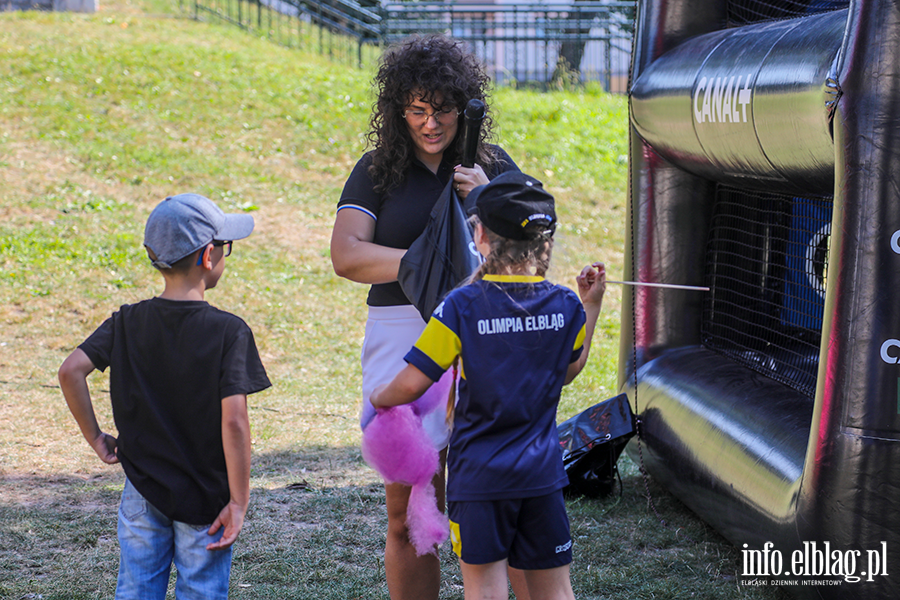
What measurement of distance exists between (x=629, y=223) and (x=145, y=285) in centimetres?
490

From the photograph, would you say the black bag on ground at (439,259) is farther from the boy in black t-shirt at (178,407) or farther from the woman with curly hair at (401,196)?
the boy in black t-shirt at (178,407)

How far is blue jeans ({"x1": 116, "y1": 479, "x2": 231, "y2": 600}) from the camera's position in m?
2.25

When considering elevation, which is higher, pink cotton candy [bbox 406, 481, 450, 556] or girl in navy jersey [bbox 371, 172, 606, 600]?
girl in navy jersey [bbox 371, 172, 606, 600]

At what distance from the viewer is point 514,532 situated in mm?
2180

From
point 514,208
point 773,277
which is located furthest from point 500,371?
point 773,277

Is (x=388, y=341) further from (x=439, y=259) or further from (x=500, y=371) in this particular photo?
(x=500, y=371)

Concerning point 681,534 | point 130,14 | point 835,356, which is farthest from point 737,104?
point 130,14

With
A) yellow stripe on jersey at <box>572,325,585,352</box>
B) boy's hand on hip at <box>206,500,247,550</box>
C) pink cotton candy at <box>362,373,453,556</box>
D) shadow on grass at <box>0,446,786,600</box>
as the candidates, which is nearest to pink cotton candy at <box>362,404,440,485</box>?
pink cotton candy at <box>362,373,453,556</box>

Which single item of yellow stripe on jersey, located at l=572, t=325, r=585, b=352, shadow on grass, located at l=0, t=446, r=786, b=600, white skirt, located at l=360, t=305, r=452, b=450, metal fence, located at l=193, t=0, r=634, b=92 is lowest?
shadow on grass, located at l=0, t=446, r=786, b=600

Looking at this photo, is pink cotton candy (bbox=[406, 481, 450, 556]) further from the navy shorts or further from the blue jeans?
the blue jeans

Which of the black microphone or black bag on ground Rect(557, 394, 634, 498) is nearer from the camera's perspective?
the black microphone

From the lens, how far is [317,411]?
6098mm

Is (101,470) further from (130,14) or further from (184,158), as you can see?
(130,14)

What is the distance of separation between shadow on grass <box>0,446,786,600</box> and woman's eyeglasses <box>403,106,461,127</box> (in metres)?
1.80
